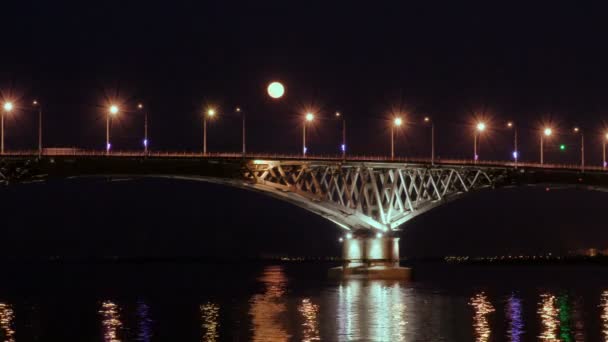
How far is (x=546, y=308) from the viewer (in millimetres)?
70375

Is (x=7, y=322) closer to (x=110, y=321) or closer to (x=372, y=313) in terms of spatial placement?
(x=110, y=321)

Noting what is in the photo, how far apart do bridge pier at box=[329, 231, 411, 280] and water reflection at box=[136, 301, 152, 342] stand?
3412cm

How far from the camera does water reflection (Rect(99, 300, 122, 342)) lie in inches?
2101

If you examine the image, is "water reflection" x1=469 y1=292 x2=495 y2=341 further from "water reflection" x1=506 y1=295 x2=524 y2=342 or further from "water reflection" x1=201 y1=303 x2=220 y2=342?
"water reflection" x1=201 y1=303 x2=220 y2=342

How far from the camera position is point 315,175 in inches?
4035

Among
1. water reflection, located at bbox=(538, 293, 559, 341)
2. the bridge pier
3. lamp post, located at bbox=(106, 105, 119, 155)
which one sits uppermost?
lamp post, located at bbox=(106, 105, 119, 155)

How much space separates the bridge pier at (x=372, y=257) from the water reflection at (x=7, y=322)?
39.3 m

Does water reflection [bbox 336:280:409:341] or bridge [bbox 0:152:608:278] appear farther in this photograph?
bridge [bbox 0:152:608:278]

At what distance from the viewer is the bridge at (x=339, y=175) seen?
90.2 m

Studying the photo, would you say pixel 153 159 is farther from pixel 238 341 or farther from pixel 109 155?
pixel 238 341

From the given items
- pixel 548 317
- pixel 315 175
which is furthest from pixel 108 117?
pixel 548 317

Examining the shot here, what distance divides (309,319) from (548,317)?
530 inches

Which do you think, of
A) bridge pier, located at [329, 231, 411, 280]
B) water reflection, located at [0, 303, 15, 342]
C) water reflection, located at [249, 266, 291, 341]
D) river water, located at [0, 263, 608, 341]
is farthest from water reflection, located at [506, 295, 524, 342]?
bridge pier, located at [329, 231, 411, 280]

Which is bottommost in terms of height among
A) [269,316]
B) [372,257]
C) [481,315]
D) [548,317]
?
[548,317]
